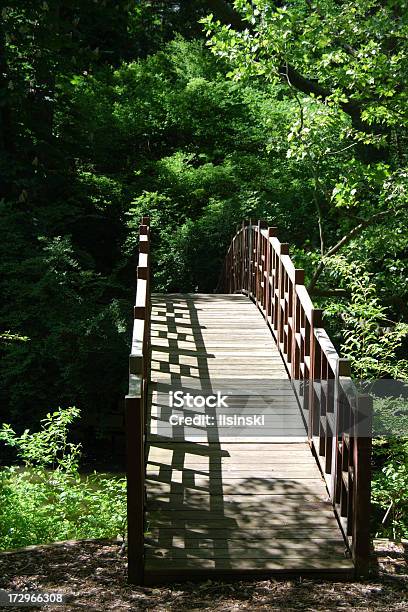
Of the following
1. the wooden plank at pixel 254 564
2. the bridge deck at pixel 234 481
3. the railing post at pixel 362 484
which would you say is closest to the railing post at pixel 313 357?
the bridge deck at pixel 234 481

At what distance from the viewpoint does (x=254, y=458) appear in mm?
6039

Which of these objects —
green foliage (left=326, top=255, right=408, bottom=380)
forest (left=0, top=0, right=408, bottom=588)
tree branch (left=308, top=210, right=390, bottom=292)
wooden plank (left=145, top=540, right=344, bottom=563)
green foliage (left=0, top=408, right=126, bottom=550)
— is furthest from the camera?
tree branch (left=308, top=210, right=390, bottom=292)

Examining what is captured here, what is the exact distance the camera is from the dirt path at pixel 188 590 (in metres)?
4.26

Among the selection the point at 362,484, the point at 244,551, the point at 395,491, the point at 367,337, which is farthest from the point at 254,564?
the point at 367,337

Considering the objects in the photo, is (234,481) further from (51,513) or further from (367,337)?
(367,337)

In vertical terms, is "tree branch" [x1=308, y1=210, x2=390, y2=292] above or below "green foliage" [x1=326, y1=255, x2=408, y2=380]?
above

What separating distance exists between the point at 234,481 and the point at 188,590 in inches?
49.7

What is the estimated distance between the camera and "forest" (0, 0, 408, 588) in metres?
10.7

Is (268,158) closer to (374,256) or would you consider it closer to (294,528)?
(374,256)

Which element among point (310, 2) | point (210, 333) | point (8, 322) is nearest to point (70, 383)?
point (8, 322)

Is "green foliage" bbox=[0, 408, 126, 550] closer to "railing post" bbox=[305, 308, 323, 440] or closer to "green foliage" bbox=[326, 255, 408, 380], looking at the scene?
"railing post" bbox=[305, 308, 323, 440]

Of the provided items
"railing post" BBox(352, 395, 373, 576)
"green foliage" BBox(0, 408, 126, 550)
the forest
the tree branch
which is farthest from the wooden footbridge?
the tree branch

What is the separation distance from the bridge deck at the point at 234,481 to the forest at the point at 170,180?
98cm

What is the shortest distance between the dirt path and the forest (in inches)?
58.0
